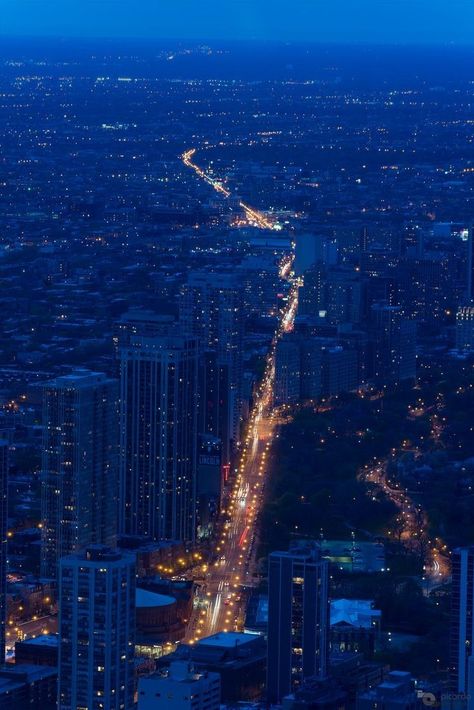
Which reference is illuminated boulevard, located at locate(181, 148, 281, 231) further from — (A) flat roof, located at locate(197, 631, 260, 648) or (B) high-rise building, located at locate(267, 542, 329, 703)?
(B) high-rise building, located at locate(267, 542, 329, 703)

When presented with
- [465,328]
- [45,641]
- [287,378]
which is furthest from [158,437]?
[465,328]

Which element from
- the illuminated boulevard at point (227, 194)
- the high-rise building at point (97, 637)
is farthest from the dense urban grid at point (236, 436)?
the illuminated boulevard at point (227, 194)

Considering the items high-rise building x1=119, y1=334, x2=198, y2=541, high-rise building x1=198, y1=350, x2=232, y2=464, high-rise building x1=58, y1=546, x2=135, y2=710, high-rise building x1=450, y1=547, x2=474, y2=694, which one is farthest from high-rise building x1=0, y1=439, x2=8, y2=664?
high-rise building x1=198, y1=350, x2=232, y2=464

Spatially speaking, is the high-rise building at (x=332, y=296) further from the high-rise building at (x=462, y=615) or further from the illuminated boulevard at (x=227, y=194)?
the high-rise building at (x=462, y=615)

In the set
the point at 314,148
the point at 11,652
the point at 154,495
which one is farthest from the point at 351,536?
the point at 314,148

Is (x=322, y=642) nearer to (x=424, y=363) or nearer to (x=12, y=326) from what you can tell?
(x=424, y=363)

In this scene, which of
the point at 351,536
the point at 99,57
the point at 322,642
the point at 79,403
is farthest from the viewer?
the point at 99,57
